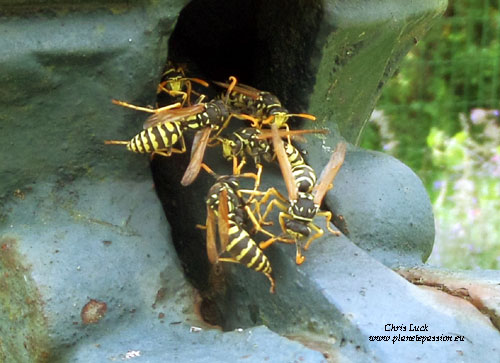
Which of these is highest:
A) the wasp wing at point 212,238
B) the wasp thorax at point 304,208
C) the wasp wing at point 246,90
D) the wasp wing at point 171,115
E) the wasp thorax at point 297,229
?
the wasp wing at point 246,90

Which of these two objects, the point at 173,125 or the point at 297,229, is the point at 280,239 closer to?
the point at 297,229

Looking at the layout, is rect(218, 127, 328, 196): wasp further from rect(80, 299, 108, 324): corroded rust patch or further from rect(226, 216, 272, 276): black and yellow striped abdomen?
rect(80, 299, 108, 324): corroded rust patch

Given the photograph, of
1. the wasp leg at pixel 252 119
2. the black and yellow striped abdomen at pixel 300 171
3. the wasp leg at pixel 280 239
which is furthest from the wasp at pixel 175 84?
the wasp leg at pixel 280 239

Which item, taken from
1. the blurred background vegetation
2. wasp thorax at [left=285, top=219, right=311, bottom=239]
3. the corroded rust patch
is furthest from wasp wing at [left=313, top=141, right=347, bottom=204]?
the blurred background vegetation

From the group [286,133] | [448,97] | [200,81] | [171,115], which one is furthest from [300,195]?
[448,97]

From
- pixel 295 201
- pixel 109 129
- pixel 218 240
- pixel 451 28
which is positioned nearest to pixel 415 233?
pixel 295 201

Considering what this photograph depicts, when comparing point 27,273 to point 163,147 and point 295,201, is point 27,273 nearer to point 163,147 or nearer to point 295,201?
point 163,147

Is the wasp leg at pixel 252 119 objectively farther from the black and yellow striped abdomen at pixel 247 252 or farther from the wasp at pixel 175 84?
the black and yellow striped abdomen at pixel 247 252
